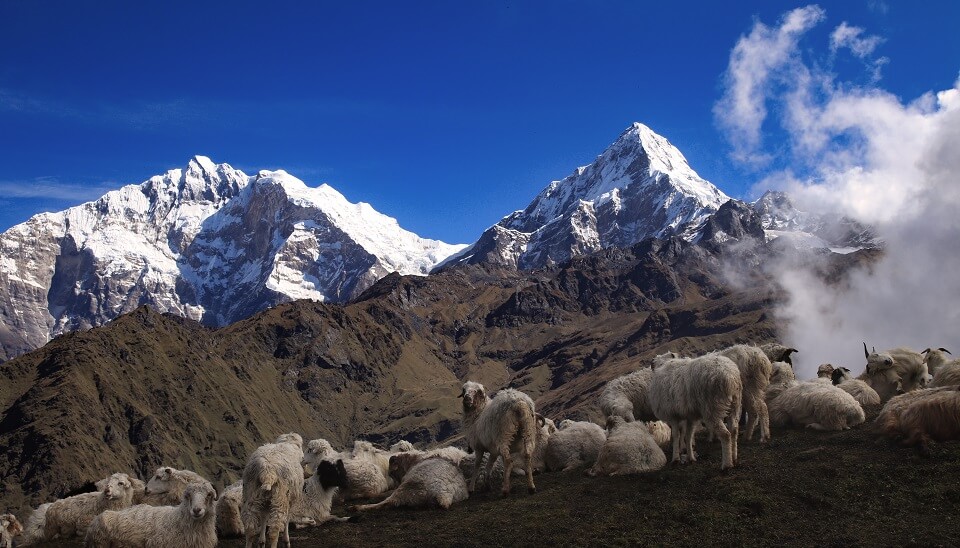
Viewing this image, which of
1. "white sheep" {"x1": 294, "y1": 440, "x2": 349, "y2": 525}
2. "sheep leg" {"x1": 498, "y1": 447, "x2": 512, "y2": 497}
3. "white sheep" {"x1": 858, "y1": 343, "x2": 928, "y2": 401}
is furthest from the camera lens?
"white sheep" {"x1": 858, "y1": 343, "x2": 928, "y2": 401}

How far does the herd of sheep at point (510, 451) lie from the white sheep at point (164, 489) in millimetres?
40

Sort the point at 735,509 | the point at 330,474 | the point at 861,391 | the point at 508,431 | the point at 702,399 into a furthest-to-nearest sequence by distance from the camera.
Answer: the point at 861,391 < the point at 330,474 < the point at 508,431 < the point at 702,399 < the point at 735,509

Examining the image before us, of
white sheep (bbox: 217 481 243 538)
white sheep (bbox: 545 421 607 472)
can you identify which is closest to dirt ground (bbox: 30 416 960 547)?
white sheep (bbox: 217 481 243 538)

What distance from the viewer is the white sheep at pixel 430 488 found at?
2161 cm

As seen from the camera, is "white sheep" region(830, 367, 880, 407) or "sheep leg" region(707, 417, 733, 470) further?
"white sheep" region(830, 367, 880, 407)

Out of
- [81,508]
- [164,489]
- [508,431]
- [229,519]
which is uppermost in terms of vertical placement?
[508,431]

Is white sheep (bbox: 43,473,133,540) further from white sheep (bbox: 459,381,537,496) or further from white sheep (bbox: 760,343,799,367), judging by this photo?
white sheep (bbox: 760,343,799,367)

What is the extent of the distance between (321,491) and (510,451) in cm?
550

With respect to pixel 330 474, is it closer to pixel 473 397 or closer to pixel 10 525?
pixel 473 397

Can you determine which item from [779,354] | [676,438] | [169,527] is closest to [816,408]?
[779,354]

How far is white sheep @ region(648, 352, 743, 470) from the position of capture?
19.8 meters

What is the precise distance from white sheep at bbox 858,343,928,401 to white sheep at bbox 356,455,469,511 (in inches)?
629

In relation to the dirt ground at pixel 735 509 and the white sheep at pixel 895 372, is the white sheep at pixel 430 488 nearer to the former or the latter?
the dirt ground at pixel 735 509

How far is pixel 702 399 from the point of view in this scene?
20.3m
